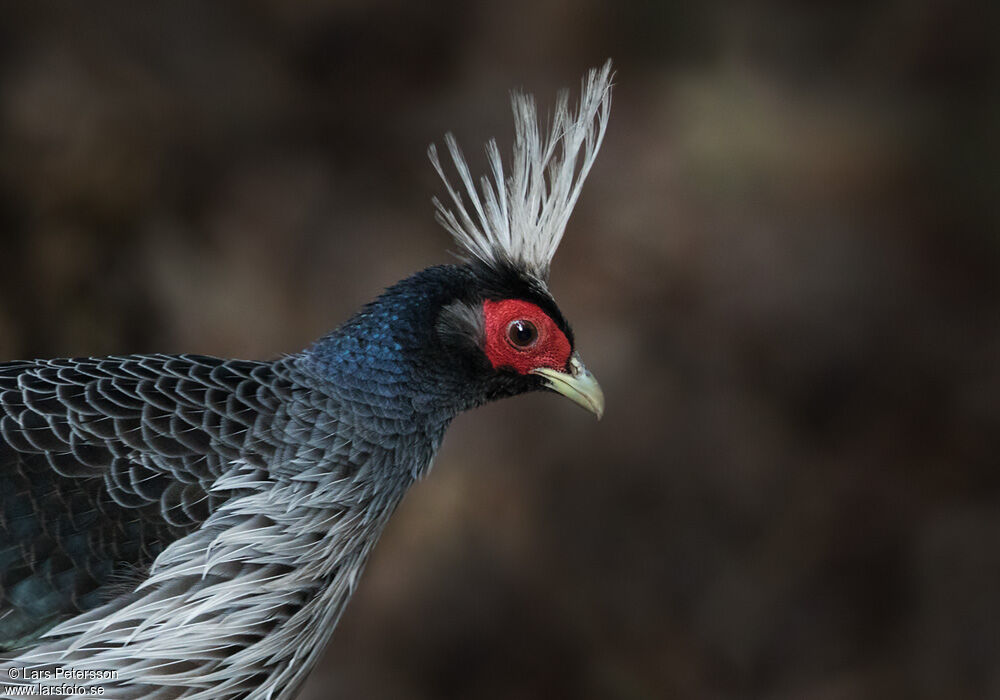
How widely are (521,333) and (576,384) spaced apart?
139mm

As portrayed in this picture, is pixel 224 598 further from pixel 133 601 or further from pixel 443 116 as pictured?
pixel 443 116

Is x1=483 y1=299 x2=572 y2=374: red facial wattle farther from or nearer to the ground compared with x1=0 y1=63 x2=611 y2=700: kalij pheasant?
farther from the ground

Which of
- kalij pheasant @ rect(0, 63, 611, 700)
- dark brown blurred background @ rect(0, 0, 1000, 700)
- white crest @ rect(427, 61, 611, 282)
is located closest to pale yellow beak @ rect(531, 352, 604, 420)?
kalij pheasant @ rect(0, 63, 611, 700)

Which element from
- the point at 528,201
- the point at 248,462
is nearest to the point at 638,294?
the point at 528,201

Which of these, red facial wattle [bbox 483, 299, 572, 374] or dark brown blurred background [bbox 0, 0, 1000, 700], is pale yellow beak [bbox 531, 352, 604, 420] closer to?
red facial wattle [bbox 483, 299, 572, 374]

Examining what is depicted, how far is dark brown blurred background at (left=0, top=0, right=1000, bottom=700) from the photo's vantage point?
2.90m

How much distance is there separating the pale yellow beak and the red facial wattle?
14mm

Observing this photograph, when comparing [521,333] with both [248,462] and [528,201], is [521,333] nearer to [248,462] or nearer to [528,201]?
[528,201]

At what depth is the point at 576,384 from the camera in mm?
1672

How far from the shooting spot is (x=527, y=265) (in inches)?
65.6

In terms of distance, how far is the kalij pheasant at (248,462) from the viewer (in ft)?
4.49

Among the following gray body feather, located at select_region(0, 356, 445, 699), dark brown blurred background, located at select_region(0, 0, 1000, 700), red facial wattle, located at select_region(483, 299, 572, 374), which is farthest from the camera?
dark brown blurred background, located at select_region(0, 0, 1000, 700)

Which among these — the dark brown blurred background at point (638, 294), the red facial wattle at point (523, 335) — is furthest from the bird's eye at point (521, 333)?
the dark brown blurred background at point (638, 294)

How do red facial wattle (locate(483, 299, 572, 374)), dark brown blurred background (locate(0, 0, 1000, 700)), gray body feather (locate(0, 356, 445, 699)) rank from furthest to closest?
1. dark brown blurred background (locate(0, 0, 1000, 700))
2. red facial wattle (locate(483, 299, 572, 374))
3. gray body feather (locate(0, 356, 445, 699))
